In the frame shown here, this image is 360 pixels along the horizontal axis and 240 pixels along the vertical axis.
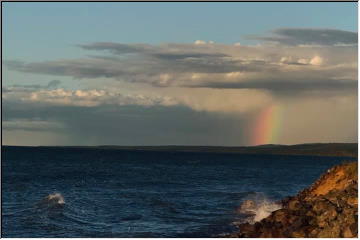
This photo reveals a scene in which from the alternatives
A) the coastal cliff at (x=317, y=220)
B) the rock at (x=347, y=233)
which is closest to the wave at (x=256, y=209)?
the coastal cliff at (x=317, y=220)

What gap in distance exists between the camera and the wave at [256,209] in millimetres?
52531

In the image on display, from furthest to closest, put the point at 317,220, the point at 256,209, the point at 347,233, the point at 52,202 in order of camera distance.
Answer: the point at 52,202, the point at 256,209, the point at 317,220, the point at 347,233

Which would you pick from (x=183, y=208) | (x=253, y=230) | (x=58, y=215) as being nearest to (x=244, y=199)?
(x=183, y=208)

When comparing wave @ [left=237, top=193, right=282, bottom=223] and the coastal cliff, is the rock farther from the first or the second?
wave @ [left=237, top=193, right=282, bottom=223]

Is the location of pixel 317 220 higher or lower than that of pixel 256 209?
higher

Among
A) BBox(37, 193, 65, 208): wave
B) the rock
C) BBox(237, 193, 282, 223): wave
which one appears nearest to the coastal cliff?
the rock

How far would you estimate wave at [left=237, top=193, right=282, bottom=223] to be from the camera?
52531 mm

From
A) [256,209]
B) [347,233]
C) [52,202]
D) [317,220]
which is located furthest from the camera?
[52,202]

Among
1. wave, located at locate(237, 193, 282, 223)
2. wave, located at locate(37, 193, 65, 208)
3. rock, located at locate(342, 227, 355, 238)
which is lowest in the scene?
wave, located at locate(237, 193, 282, 223)

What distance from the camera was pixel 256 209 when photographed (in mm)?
60094

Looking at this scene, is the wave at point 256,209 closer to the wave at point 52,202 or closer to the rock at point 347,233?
the rock at point 347,233

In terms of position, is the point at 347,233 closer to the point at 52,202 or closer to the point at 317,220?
the point at 317,220

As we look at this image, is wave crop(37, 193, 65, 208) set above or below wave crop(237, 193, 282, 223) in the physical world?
above

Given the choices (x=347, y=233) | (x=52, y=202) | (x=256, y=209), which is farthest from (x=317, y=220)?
(x=52, y=202)
